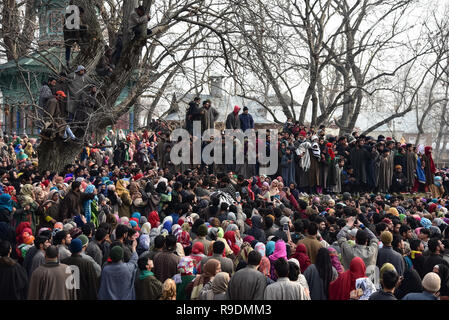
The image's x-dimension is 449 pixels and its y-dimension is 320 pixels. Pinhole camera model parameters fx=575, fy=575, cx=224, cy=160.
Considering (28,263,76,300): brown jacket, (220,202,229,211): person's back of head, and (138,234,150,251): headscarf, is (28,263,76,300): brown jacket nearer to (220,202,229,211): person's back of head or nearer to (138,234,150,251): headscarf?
(138,234,150,251): headscarf

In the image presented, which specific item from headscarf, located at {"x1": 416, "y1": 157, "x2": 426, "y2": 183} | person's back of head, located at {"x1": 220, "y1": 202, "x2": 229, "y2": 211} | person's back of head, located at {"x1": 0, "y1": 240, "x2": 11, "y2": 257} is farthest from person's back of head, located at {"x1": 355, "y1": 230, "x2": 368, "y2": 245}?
headscarf, located at {"x1": 416, "y1": 157, "x2": 426, "y2": 183}

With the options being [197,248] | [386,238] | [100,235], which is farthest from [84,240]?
[386,238]

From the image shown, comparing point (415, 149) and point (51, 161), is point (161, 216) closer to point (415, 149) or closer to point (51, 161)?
point (51, 161)

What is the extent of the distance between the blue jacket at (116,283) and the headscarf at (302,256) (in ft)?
7.92

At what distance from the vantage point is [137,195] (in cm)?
Answer: 1170

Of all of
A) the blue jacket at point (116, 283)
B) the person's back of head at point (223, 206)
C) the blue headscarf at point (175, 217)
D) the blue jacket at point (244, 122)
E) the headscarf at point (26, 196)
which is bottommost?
the blue jacket at point (116, 283)

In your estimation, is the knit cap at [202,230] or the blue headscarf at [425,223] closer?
the knit cap at [202,230]

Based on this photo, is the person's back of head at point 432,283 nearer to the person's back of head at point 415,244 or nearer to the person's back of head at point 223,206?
A: the person's back of head at point 415,244

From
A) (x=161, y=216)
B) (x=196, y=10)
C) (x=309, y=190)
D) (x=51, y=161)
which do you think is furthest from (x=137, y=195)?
(x=309, y=190)

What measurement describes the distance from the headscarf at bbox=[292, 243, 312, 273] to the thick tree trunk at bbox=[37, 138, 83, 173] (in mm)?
7584

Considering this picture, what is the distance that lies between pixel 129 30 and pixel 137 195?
12.5ft

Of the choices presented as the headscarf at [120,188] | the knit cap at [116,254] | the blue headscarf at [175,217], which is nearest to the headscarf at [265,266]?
the knit cap at [116,254]

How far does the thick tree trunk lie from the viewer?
14.1 metres

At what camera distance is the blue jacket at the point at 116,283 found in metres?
7.01
